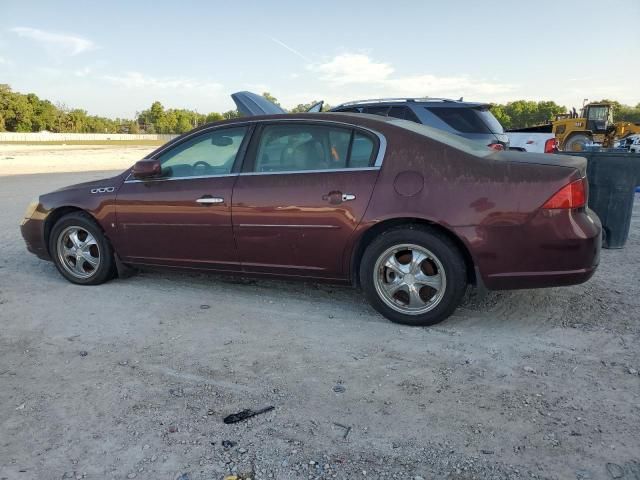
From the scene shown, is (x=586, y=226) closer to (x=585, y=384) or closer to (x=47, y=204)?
(x=585, y=384)

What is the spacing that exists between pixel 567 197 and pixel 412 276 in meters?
1.16

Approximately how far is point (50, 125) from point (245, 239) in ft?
332

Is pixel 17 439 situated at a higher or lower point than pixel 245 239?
lower

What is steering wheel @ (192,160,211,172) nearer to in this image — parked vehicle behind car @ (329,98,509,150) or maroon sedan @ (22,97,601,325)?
maroon sedan @ (22,97,601,325)

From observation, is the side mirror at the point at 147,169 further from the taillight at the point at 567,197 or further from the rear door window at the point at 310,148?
the taillight at the point at 567,197

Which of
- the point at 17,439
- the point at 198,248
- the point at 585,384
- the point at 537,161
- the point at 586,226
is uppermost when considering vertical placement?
the point at 537,161

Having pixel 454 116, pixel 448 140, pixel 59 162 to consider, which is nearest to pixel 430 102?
pixel 454 116

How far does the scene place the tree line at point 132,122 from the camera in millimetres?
80875

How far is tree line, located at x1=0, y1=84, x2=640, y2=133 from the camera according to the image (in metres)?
80.9

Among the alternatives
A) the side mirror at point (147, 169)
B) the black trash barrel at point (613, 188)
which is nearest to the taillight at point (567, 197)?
the black trash barrel at point (613, 188)

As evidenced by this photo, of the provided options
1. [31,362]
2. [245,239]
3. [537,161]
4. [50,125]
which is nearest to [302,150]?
[245,239]

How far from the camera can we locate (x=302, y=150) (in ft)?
13.5

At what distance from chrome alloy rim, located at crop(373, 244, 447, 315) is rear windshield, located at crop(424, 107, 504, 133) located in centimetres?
474

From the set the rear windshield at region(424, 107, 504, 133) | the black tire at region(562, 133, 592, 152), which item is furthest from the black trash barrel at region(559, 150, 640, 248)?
the black tire at region(562, 133, 592, 152)
